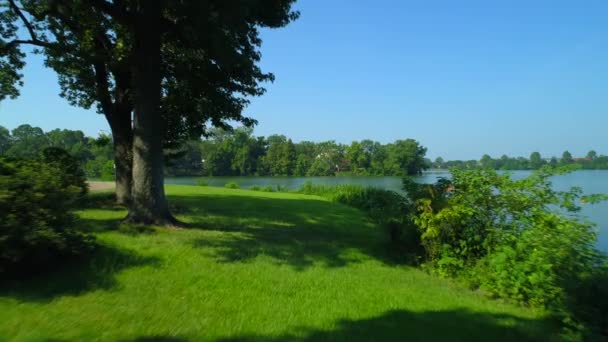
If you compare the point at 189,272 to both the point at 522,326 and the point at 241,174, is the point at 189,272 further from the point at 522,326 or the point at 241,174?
the point at 241,174

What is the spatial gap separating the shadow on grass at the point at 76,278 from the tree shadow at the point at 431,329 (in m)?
2.33

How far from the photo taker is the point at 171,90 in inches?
488

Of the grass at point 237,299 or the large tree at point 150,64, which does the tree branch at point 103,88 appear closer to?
the large tree at point 150,64

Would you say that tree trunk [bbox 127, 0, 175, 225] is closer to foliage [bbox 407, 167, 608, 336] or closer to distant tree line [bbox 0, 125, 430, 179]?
foliage [bbox 407, 167, 608, 336]

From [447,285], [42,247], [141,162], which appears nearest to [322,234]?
[447,285]

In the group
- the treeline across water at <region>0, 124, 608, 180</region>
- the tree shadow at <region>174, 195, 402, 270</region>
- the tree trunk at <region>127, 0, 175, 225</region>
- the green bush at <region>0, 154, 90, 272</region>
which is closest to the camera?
the green bush at <region>0, 154, 90, 272</region>

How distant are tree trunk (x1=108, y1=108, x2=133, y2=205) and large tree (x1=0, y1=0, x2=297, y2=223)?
32 mm

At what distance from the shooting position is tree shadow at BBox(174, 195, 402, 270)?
6961 mm

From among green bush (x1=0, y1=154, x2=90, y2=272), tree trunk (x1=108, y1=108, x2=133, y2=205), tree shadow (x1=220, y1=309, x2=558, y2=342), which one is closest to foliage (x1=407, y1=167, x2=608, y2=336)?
tree shadow (x1=220, y1=309, x2=558, y2=342)

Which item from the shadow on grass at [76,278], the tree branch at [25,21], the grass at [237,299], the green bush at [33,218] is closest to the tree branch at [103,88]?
the tree branch at [25,21]

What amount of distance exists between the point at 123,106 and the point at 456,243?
10909mm

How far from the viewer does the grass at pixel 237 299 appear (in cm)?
377

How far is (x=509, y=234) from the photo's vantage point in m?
6.09

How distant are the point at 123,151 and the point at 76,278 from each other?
8.21m
